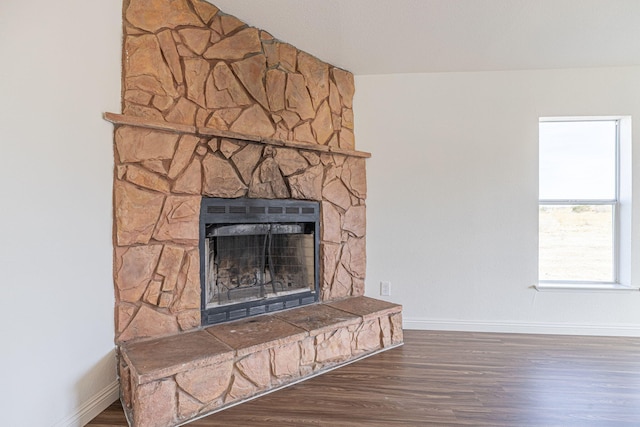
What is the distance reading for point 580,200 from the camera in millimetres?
2715

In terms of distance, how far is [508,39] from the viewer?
7.16ft

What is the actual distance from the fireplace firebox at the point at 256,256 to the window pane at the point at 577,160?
84.6 inches

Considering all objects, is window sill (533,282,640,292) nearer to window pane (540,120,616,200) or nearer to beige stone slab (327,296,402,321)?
window pane (540,120,616,200)

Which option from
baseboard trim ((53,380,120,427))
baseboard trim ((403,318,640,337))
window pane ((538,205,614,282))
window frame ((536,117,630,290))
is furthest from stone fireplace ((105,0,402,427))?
window frame ((536,117,630,290))

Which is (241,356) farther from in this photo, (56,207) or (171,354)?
(56,207)

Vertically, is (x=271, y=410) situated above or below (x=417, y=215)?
below

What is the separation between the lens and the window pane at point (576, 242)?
2.72 m

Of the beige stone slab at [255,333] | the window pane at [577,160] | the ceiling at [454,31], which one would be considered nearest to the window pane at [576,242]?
the window pane at [577,160]

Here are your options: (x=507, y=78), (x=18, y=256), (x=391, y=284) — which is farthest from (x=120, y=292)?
(x=507, y=78)

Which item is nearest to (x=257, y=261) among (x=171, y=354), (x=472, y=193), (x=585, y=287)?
(x=171, y=354)

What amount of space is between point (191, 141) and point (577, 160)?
10.5 feet

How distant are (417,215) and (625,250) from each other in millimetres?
1799

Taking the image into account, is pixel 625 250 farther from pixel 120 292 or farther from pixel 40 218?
pixel 40 218

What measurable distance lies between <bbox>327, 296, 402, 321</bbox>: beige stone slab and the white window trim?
1.35 metres
